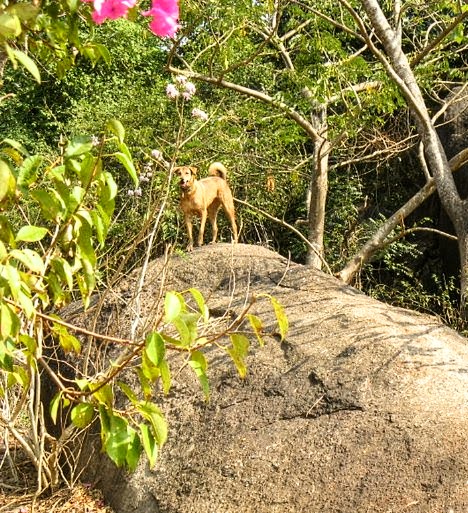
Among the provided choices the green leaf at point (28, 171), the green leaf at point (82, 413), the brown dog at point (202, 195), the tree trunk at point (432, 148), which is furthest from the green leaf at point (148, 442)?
the brown dog at point (202, 195)

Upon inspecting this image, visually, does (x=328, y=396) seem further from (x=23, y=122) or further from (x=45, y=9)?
(x=23, y=122)

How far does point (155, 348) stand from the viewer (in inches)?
85.1

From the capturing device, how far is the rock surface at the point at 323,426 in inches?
162

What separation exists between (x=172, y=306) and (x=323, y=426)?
8.25 feet

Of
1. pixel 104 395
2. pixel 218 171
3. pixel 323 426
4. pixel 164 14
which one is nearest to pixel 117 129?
pixel 164 14

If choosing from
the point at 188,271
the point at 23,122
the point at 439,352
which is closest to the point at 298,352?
the point at 439,352

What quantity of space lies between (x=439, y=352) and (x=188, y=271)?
2.31 meters

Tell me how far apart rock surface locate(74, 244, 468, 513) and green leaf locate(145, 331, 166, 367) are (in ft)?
5.32

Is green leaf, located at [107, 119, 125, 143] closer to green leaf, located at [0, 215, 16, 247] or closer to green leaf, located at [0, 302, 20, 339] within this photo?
green leaf, located at [0, 215, 16, 247]

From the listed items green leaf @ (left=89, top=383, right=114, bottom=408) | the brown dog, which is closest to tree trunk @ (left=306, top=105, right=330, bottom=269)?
the brown dog

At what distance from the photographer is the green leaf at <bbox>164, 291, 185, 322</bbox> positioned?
2.14 m

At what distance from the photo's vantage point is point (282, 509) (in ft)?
13.9

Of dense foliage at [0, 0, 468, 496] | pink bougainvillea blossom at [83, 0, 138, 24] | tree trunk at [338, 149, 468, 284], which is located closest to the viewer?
pink bougainvillea blossom at [83, 0, 138, 24]

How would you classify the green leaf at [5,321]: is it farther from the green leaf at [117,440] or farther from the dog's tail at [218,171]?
the dog's tail at [218,171]
